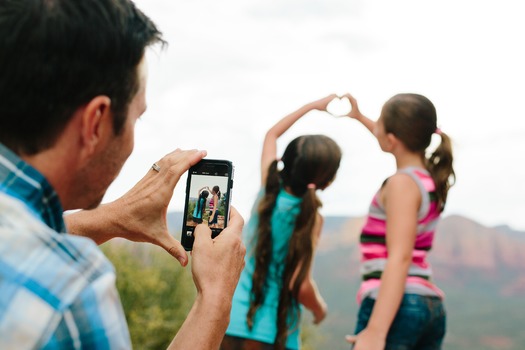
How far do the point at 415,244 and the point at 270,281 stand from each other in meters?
0.93

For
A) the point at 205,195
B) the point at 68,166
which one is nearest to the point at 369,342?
the point at 205,195

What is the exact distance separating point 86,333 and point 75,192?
0.34m

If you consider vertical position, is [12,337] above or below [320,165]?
below

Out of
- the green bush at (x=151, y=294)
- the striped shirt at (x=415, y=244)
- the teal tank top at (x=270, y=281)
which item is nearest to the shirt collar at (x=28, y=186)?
the striped shirt at (x=415, y=244)

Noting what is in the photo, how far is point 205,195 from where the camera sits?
1888mm

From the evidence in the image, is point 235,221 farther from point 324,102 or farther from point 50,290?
point 324,102

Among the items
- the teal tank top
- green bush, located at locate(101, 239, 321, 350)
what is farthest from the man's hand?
green bush, located at locate(101, 239, 321, 350)

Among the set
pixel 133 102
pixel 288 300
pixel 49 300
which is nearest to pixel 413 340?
pixel 288 300

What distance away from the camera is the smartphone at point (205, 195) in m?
1.88

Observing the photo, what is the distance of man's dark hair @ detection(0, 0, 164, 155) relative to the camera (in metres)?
1.09

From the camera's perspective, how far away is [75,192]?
4.02ft

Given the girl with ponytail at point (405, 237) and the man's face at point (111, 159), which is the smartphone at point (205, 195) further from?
the girl with ponytail at point (405, 237)

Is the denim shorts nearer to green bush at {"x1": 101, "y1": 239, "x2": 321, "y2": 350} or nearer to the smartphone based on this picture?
the smartphone

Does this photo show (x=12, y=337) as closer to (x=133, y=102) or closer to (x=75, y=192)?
(x=75, y=192)
